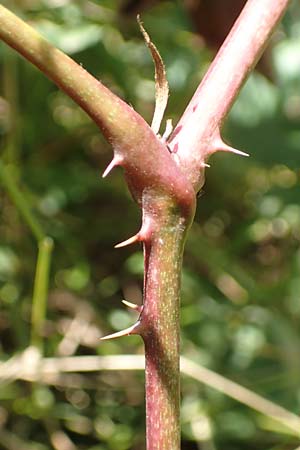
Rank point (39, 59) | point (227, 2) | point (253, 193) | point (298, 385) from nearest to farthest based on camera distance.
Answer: point (39, 59), point (298, 385), point (227, 2), point (253, 193)

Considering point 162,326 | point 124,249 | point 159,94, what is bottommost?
point 162,326

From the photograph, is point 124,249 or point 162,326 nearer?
point 162,326

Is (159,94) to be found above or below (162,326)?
above

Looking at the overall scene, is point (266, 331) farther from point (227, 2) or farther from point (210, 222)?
point (227, 2)

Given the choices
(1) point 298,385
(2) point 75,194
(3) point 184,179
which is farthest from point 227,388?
(3) point 184,179

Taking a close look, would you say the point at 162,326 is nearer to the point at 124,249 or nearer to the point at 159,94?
the point at 159,94

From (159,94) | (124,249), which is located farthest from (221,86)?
(124,249)
